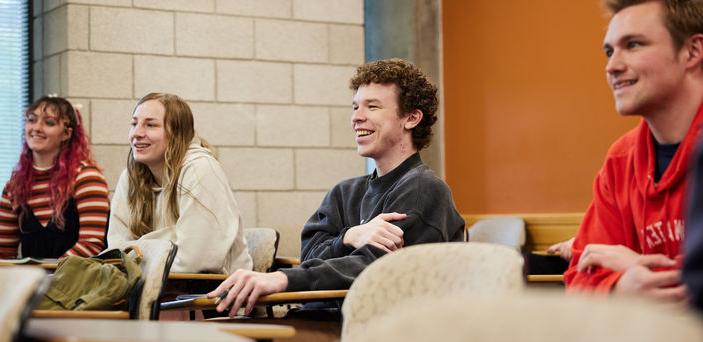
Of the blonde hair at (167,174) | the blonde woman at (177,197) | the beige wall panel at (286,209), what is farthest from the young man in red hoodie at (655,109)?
the beige wall panel at (286,209)

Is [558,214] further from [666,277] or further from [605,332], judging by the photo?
[605,332]

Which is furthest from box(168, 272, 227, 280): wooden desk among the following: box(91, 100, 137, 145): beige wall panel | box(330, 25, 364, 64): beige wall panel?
box(330, 25, 364, 64): beige wall panel

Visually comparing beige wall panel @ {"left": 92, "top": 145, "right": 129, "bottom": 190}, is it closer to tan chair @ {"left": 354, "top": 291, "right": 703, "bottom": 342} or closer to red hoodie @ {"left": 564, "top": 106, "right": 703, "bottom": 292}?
red hoodie @ {"left": 564, "top": 106, "right": 703, "bottom": 292}

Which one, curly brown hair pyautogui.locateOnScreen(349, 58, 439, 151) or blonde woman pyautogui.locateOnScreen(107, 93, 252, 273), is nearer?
curly brown hair pyautogui.locateOnScreen(349, 58, 439, 151)

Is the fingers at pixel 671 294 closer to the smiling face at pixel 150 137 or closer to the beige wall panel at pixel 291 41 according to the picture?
the smiling face at pixel 150 137

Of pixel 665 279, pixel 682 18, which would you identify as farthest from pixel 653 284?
pixel 682 18

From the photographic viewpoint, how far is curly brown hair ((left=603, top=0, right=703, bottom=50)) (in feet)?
6.57

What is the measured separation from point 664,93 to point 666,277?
41 centimetres

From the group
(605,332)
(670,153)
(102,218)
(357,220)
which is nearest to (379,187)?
(357,220)

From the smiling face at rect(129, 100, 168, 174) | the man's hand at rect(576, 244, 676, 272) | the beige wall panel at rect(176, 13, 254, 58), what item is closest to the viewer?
the man's hand at rect(576, 244, 676, 272)

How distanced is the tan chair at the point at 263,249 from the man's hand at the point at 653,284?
214 centimetres

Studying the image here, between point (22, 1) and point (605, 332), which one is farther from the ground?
point (22, 1)

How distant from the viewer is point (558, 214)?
16.8 ft

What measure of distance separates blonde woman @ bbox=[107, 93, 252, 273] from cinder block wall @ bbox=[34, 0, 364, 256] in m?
1.58
